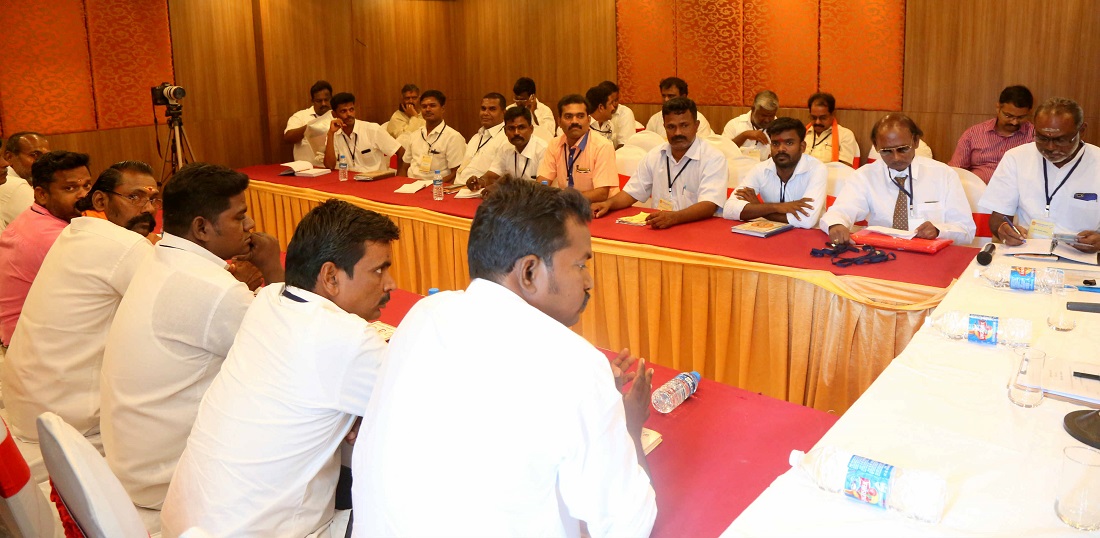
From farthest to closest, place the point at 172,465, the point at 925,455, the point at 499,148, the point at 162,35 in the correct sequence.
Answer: the point at 162,35 → the point at 499,148 → the point at 172,465 → the point at 925,455

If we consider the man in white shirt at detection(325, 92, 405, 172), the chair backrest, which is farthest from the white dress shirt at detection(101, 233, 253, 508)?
the man in white shirt at detection(325, 92, 405, 172)

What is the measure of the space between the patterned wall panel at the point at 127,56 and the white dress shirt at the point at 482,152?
3386 millimetres

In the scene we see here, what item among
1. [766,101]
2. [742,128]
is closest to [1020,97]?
[766,101]

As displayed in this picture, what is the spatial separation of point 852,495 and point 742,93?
7000 mm

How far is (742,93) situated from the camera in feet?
26.0

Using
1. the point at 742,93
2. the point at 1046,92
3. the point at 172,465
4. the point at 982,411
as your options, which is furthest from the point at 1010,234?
the point at 742,93

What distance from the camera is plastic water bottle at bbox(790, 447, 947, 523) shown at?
4.40 feet

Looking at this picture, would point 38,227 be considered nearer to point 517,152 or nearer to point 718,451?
point 718,451

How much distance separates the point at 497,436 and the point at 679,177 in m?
3.47

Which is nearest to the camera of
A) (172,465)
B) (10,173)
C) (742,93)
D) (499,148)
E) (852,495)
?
(852,495)

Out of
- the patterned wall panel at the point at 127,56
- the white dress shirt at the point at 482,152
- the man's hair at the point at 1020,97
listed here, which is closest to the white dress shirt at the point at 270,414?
the white dress shirt at the point at 482,152

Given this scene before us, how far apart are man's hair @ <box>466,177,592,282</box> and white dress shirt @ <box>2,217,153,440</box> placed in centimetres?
143

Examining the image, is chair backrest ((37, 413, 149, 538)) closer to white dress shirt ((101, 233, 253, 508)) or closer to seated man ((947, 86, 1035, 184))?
white dress shirt ((101, 233, 253, 508))

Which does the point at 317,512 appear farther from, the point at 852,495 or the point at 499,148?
the point at 499,148
